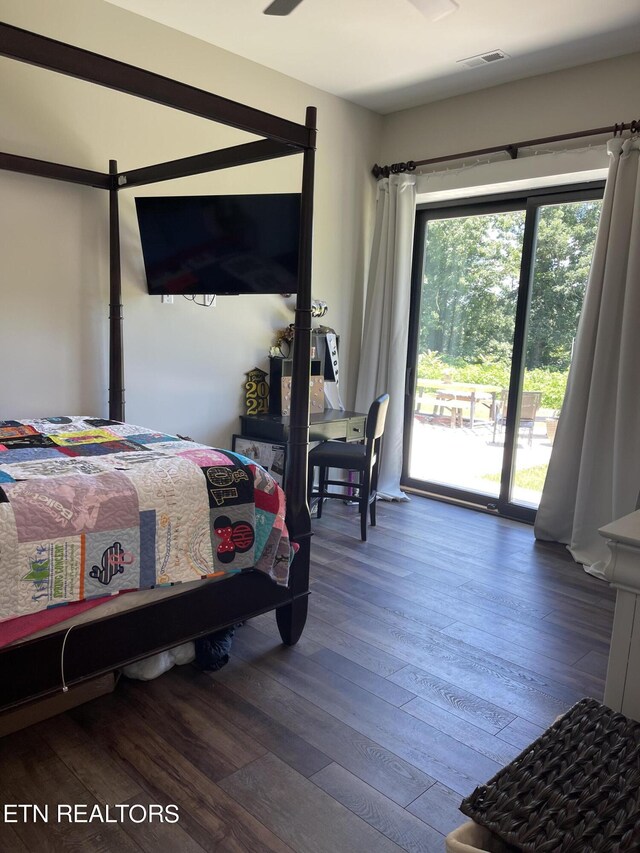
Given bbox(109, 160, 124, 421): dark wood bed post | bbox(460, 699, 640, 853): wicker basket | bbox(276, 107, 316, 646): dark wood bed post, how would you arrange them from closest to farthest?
bbox(460, 699, 640, 853): wicker basket < bbox(276, 107, 316, 646): dark wood bed post < bbox(109, 160, 124, 421): dark wood bed post

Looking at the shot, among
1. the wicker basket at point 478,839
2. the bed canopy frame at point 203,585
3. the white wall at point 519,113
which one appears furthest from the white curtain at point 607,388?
the wicker basket at point 478,839

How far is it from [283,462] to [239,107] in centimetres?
222

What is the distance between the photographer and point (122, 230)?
3.41 metres

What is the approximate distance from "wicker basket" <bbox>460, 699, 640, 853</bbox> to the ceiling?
3.10m

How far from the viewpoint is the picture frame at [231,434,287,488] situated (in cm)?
390

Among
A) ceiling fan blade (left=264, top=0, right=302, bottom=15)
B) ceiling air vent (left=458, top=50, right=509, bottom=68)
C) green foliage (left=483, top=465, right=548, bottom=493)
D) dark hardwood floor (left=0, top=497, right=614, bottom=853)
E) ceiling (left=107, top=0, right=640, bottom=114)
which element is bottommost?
dark hardwood floor (left=0, top=497, right=614, bottom=853)

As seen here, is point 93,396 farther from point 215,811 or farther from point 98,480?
point 215,811

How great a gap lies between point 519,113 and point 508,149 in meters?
0.23

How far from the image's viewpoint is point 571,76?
12.4ft

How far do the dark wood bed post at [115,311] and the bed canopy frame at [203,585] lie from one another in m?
0.17

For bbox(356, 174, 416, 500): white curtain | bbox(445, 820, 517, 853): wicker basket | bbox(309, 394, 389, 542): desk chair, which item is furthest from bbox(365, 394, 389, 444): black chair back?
bbox(445, 820, 517, 853): wicker basket

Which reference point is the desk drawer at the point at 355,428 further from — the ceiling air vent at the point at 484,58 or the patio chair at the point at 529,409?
the ceiling air vent at the point at 484,58

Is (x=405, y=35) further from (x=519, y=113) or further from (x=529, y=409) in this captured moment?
(x=529, y=409)

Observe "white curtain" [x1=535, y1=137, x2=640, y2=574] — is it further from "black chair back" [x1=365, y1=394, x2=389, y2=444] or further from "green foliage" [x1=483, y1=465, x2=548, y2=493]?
"black chair back" [x1=365, y1=394, x2=389, y2=444]
